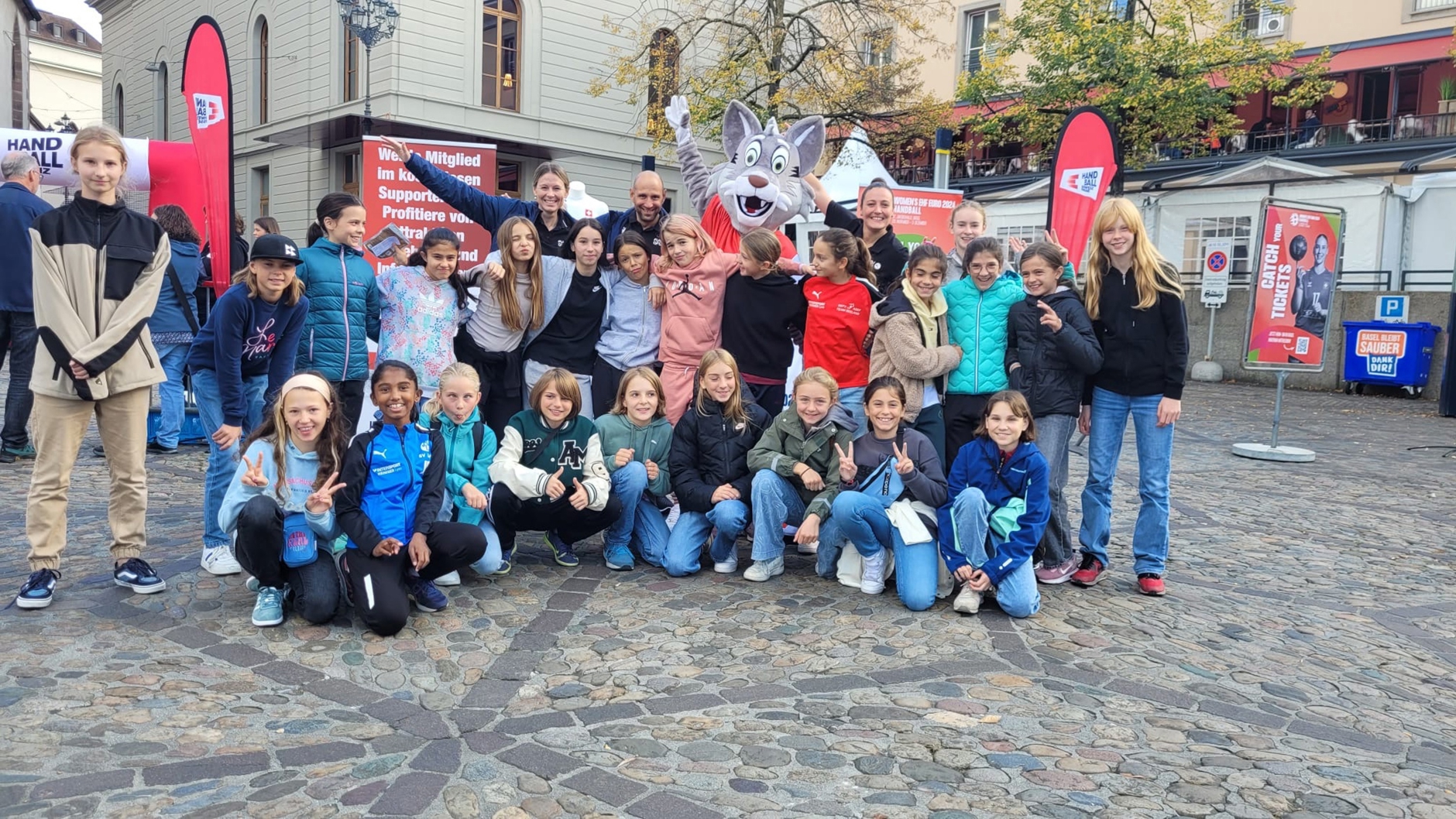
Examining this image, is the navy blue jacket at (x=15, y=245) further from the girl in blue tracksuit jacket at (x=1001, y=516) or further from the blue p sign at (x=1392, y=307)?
the blue p sign at (x=1392, y=307)

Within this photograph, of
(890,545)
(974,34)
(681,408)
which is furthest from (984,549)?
(974,34)

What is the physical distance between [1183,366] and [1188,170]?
2630 cm

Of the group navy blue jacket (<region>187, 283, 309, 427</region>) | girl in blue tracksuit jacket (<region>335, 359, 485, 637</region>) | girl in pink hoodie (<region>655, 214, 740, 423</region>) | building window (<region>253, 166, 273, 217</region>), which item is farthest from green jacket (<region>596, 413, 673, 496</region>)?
building window (<region>253, 166, 273, 217</region>)

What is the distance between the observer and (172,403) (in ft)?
30.0

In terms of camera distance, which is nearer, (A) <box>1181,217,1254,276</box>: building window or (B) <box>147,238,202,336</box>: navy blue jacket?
(B) <box>147,238,202,336</box>: navy blue jacket

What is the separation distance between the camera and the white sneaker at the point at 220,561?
5.38 meters

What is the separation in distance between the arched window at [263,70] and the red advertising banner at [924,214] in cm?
2084

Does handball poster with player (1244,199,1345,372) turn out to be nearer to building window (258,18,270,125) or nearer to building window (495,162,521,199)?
building window (495,162,521,199)

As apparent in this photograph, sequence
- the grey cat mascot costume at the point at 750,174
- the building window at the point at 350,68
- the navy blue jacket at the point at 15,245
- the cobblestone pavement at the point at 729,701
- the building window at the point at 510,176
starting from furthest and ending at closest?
the building window at the point at 510,176, the building window at the point at 350,68, the navy blue jacket at the point at 15,245, the grey cat mascot costume at the point at 750,174, the cobblestone pavement at the point at 729,701

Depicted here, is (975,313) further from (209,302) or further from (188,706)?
(209,302)

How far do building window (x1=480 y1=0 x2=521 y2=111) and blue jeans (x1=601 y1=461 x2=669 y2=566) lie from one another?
23.1 metres

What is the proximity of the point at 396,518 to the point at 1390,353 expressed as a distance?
17025mm

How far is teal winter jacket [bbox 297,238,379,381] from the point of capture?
5762 mm

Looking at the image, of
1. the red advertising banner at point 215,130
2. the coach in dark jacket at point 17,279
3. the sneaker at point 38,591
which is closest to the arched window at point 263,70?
the red advertising banner at point 215,130
